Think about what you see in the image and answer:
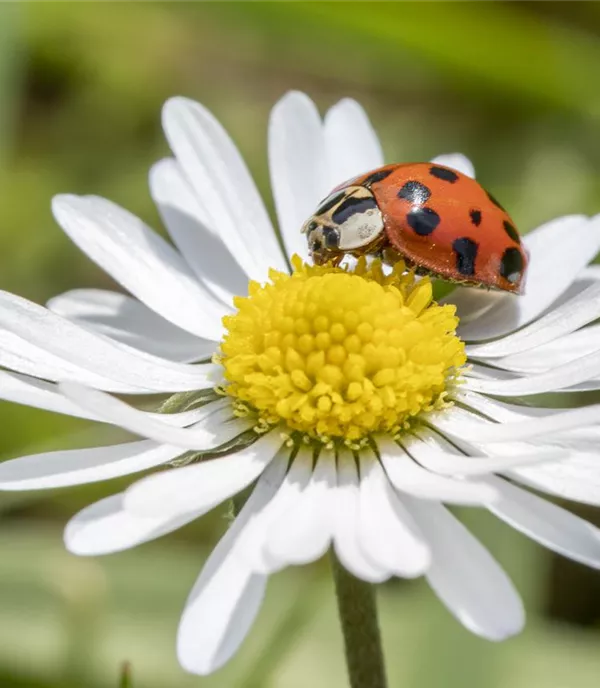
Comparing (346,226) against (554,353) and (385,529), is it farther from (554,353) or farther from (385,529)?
(385,529)

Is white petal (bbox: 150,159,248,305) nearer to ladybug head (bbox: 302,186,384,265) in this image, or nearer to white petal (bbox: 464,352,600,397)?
ladybug head (bbox: 302,186,384,265)

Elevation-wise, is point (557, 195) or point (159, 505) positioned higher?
point (557, 195)

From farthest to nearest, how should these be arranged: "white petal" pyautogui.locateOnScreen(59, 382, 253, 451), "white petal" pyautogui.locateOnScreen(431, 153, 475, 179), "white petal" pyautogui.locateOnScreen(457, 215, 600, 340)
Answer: "white petal" pyautogui.locateOnScreen(431, 153, 475, 179)
"white petal" pyautogui.locateOnScreen(457, 215, 600, 340)
"white petal" pyautogui.locateOnScreen(59, 382, 253, 451)

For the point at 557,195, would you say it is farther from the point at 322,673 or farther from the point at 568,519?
the point at 568,519

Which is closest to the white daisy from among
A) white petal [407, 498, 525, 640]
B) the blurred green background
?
white petal [407, 498, 525, 640]

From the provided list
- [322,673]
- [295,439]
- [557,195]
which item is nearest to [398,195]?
[295,439]

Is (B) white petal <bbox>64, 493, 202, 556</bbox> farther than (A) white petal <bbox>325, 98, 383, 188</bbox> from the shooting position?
No

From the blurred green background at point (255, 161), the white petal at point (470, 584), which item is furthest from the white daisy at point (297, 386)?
the blurred green background at point (255, 161)
